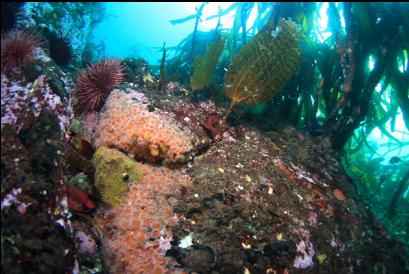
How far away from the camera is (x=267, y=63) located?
12.8ft

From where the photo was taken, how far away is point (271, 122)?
479 cm

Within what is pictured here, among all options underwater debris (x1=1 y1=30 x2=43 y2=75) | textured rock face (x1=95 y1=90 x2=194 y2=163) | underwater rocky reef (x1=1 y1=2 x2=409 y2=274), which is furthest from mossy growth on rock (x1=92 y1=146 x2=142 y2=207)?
underwater debris (x1=1 y1=30 x2=43 y2=75)

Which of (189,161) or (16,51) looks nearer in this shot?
(16,51)

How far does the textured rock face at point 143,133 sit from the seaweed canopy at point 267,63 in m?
1.01

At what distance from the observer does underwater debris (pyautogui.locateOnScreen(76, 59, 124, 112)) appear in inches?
144

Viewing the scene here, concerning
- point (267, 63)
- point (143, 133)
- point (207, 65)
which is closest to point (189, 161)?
point (143, 133)

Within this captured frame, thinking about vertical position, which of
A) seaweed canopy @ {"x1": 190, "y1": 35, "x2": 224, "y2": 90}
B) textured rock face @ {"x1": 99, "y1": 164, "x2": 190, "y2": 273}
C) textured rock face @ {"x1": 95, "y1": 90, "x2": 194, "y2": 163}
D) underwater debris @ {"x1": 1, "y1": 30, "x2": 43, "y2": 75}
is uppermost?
seaweed canopy @ {"x1": 190, "y1": 35, "x2": 224, "y2": 90}

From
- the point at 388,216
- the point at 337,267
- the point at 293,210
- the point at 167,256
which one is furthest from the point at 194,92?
the point at 388,216

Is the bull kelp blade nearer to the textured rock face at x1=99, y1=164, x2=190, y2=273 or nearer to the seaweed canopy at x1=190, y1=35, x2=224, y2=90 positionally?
the seaweed canopy at x1=190, y1=35, x2=224, y2=90

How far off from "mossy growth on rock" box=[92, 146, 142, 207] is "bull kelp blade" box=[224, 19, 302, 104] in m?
1.72

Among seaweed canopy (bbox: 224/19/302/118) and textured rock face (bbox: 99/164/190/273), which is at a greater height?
seaweed canopy (bbox: 224/19/302/118)

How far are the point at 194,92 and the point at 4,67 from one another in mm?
2640

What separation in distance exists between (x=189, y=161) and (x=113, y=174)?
2.98 feet

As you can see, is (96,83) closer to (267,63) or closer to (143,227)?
(143,227)
